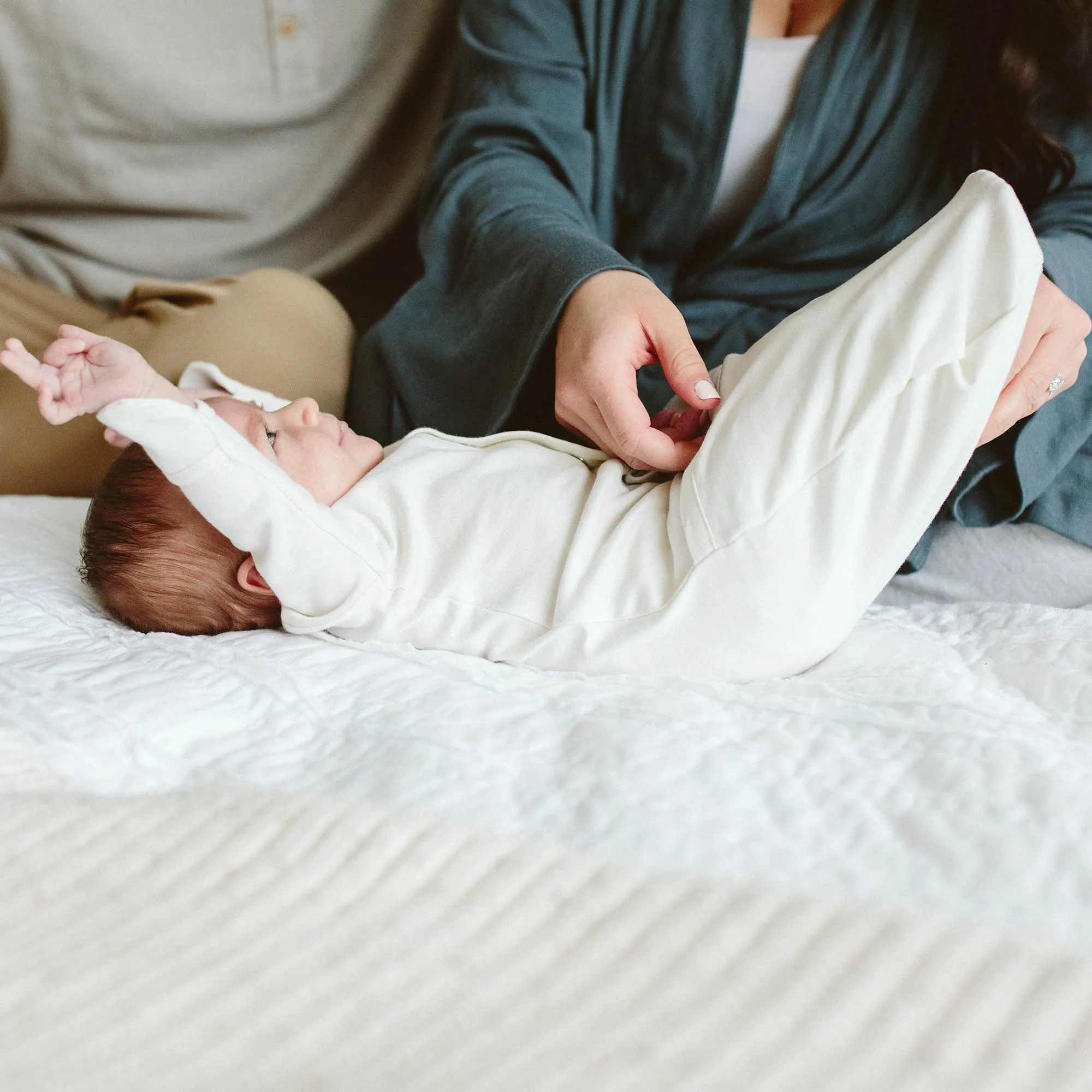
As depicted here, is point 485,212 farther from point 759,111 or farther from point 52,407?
point 52,407

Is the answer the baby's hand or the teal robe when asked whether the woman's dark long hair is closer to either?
the teal robe

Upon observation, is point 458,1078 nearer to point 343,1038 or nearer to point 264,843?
point 343,1038

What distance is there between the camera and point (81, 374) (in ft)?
2.19

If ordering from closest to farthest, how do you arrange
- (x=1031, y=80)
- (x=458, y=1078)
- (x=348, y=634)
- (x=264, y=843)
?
(x=458, y=1078), (x=264, y=843), (x=348, y=634), (x=1031, y=80)

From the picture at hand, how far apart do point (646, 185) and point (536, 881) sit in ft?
2.71

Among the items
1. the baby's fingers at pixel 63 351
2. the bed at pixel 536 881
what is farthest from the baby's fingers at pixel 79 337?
the bed at pixel 536 881

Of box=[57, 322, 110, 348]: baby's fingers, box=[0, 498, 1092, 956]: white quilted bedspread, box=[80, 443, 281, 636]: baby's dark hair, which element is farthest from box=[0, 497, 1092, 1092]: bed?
box=[57, 322, 110, 348]: baby's fingers

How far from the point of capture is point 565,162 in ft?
3.32

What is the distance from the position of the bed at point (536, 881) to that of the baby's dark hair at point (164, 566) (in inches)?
4.9

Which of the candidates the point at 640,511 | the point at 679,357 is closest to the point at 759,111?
the point at 679,357

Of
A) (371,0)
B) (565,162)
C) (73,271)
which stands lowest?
(73,271)

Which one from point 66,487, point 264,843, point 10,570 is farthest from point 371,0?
point 264,843

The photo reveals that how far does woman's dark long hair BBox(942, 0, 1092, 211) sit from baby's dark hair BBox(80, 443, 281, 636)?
0.78 meters

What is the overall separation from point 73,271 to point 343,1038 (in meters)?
1.22
